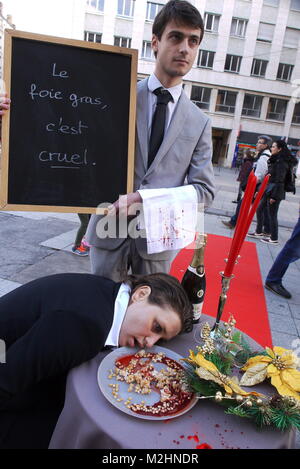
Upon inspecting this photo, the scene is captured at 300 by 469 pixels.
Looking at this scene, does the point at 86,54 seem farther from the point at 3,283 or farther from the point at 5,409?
the point at 3,283

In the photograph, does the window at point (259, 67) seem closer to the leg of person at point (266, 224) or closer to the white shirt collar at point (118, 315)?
the leg of person at point (266, 224)

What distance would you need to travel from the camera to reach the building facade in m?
23.4

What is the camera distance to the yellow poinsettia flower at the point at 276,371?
41.4 inches

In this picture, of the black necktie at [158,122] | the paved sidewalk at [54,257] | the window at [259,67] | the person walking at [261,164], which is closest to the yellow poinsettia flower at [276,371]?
the black necktie at [158,122]

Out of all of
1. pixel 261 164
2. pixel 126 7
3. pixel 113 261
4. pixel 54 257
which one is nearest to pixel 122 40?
pixel 126 7

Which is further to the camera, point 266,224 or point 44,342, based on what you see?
point 266,224

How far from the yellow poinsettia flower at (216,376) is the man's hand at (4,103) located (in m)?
1.17

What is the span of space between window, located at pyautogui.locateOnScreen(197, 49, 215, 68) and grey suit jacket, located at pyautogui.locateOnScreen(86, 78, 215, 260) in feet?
84.6

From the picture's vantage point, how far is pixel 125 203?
1.44 metres

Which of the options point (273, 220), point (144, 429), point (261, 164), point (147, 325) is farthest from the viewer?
point (261, 164)

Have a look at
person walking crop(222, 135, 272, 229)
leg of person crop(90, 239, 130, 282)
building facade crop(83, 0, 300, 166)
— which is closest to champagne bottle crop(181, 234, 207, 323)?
leg of person crop(90, 239, 130, 282)

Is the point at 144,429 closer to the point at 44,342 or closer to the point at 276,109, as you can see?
the point at 44,342

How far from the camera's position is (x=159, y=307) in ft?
4.13

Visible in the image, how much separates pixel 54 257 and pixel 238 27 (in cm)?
2596
